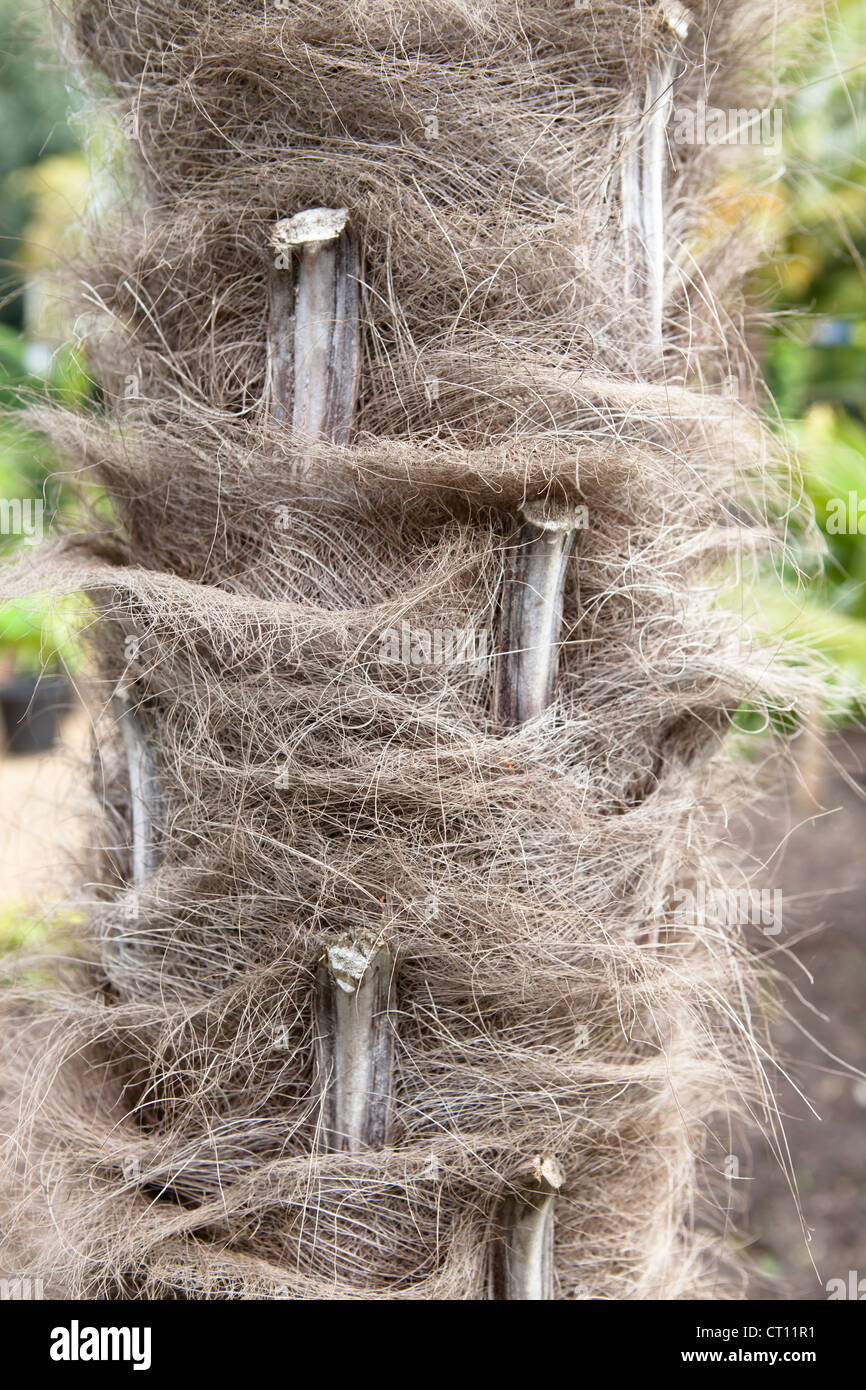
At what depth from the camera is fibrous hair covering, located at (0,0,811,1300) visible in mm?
1018

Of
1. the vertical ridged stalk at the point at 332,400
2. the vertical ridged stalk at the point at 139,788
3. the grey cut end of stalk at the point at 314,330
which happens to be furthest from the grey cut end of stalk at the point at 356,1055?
the grey cut end of stalk at the point at 314,330

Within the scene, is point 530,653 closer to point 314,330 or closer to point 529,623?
point 529,623

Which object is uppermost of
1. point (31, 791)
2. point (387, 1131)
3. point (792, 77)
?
point (792, 77)

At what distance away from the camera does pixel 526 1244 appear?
109cm

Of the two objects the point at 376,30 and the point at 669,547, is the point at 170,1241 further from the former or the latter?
the point at 376,30

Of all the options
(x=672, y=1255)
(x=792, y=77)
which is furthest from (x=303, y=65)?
(x=672, y=1255)

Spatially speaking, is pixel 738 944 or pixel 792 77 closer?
pixel 738 944

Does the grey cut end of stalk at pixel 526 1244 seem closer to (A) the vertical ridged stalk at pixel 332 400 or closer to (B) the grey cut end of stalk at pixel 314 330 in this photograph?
(A) the vertical ridged stalk at pixel 332 400

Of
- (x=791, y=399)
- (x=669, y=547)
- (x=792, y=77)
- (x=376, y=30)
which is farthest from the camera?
(x=791, y=399)

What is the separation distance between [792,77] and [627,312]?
632mm

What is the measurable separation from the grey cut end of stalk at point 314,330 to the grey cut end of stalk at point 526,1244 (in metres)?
0.84

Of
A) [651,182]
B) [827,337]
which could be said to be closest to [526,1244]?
[651,182]

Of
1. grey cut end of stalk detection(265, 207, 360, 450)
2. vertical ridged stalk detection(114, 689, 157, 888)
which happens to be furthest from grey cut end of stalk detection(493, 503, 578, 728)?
vertical ridged stalk detection(114, 689, 157, 888)

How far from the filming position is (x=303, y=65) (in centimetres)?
101
